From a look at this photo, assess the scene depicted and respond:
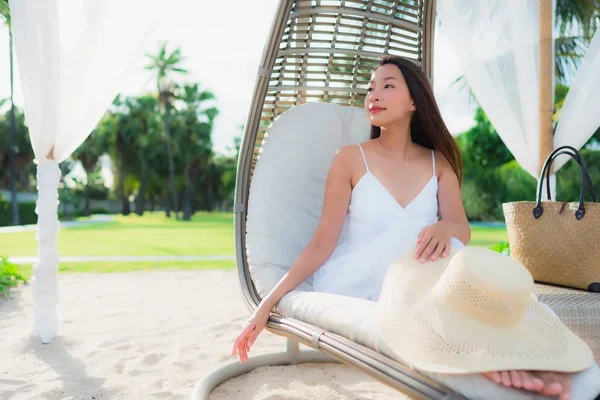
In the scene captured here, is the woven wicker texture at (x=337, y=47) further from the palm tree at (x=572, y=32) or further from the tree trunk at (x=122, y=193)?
the tree trunk at (x=122, y=193)

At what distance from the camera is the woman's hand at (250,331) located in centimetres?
166

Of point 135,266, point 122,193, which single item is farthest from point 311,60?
point 122,193

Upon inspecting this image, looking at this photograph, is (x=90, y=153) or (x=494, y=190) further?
(x=90, y=153)

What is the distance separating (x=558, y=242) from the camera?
2.21 meters

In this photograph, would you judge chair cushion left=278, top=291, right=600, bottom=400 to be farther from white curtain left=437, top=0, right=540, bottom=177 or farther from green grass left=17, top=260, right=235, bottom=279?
green grass left=17, top=260, right=235, bottom=279

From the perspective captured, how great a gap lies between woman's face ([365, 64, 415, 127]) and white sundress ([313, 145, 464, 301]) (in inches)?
5.7

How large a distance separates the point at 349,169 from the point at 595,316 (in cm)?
93

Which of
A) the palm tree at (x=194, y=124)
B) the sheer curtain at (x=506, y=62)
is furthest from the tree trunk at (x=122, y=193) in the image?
the sheer curtain at (x=506, y=62)

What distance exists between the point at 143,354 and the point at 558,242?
1.93 meters

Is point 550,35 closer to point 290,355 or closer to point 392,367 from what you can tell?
point 290,355

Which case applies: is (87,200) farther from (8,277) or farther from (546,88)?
(546,88)

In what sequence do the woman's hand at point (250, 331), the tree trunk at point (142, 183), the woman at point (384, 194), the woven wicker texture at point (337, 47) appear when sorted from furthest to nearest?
1. the tree trunk at point (142, 183)
2. the woven wicker texture at point (337, 47)
3. the woman at point (384, 194)
4. the woman's hand at point (250, 331)

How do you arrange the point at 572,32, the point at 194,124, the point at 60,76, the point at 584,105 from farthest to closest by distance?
the point at 194,124 < the point at 572,32 < the point at 584,105 < the point at 60,76

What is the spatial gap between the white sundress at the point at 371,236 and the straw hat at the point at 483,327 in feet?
2.20
